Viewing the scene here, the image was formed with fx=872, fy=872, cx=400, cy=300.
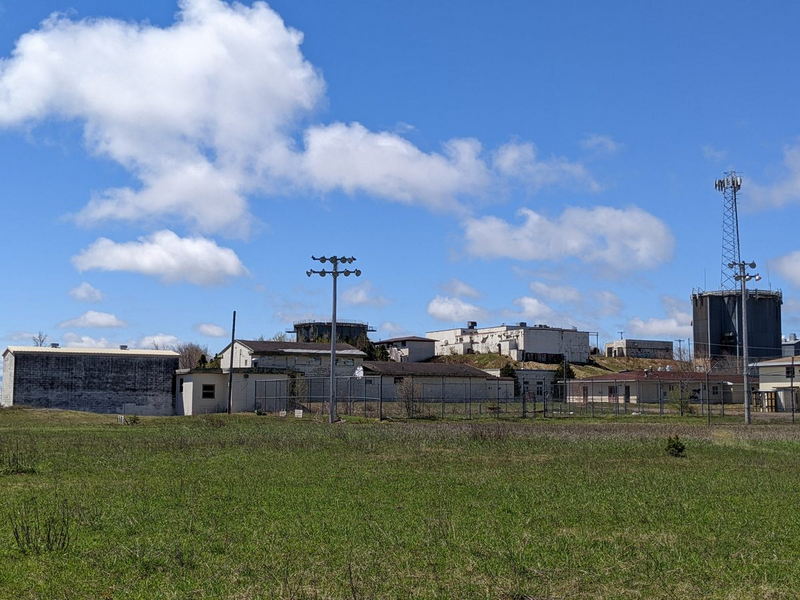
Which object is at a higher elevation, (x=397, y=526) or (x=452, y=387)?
(x=452, y=387)

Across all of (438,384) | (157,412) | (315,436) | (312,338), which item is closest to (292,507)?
(315,436)

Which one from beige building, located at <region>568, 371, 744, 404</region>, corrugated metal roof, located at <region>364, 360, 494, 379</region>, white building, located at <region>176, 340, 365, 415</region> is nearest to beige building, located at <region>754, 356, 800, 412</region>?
beige building, located at <region>568, 371, 744, 404</region>

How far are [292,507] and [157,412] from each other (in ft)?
194

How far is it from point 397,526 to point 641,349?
137653 mm

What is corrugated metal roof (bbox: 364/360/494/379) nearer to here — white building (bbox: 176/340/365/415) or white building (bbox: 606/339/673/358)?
white building (bbox: 176/340/365/415)

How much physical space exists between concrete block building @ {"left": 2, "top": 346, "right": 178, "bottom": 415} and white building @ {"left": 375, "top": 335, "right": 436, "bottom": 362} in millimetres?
53143

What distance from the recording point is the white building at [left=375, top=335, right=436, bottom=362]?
122688mm

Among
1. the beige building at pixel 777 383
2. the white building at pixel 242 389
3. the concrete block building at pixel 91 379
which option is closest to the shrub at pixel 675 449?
the white building at pixel 242 389

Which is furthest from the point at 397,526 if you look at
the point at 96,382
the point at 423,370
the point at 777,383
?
the point at 777,383

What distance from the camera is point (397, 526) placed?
43.2 feet

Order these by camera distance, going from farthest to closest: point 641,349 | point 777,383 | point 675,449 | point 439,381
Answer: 1. point 641,349
2. point 439,381
3. point 777,383
4. point 675,449

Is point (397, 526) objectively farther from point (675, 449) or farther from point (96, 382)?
point (96, 382)

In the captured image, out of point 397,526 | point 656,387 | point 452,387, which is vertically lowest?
point 397,526

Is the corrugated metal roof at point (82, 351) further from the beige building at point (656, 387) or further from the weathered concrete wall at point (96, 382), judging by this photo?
the beige building at point (656, 387)
